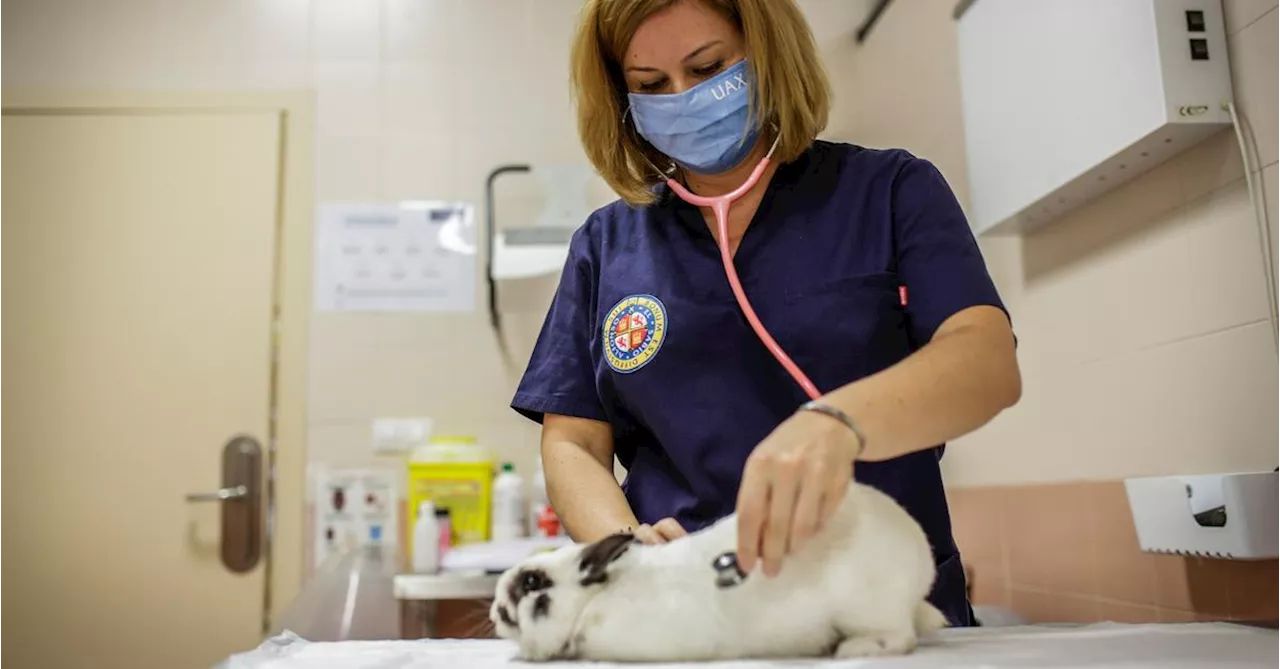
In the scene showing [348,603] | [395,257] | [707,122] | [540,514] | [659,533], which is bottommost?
[348,603]

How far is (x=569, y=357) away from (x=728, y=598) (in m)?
0.39

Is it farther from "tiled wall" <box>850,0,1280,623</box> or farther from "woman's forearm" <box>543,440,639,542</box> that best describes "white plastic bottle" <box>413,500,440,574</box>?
"woman's forearm" <box>543,440,639,542</box>

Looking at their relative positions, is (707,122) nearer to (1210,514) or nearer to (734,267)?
(734,267)

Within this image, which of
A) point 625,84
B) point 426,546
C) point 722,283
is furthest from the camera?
point 426,546

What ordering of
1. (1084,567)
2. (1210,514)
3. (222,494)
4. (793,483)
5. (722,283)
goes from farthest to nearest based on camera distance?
(222,494), (1084,567), (1210,514), (722,283), (793,483)

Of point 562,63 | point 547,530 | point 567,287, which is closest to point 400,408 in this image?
point 547,530

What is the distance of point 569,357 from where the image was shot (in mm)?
1058

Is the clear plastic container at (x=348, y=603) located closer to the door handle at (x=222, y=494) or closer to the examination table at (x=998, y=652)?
the door handle at (x=222, y=494)

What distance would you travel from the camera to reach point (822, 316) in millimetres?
935

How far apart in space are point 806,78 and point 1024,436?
3.89 feet

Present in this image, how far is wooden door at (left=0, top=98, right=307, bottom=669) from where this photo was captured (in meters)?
2.57

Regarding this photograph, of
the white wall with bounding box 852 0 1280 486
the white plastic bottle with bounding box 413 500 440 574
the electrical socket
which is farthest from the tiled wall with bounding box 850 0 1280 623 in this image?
the electrical socket

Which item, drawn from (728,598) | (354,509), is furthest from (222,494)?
(728,598)

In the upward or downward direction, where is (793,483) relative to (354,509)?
upward
